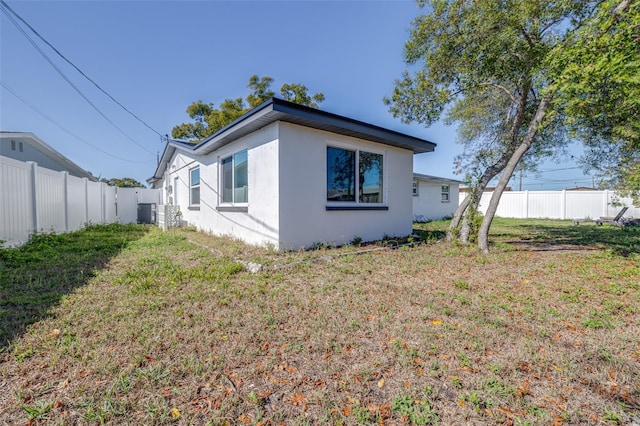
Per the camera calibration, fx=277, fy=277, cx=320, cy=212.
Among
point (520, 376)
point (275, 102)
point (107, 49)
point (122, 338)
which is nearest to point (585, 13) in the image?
point (275, 102)

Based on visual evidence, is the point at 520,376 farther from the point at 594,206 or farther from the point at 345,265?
the point at 594,206

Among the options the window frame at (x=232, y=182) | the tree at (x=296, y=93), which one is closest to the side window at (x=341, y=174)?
the window frame at (x=232, y=182)

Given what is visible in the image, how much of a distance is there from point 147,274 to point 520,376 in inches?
187

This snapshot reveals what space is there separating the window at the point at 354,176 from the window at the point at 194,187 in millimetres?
5980

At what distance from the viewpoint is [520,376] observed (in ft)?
6.56

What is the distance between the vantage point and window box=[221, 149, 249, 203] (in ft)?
23.3

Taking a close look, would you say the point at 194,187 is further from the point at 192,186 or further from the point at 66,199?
the point at 66,199

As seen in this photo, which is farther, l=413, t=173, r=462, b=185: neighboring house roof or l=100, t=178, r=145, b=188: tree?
l=100, t=178, r=145, b=188: tree

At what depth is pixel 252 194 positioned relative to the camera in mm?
6555

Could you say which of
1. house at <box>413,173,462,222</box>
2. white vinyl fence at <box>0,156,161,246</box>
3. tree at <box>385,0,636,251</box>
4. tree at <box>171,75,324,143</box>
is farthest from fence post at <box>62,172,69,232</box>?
house at <box>413,173,462,222</box>

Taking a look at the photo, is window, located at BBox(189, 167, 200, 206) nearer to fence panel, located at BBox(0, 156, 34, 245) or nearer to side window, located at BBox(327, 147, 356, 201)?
fence panel, located at BBox(0, 156, 34, 245)

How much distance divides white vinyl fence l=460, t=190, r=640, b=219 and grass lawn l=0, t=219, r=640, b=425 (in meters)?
14.8

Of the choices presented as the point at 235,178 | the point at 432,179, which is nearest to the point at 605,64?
the point at 235,178

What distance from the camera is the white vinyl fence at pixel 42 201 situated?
5.81 m
